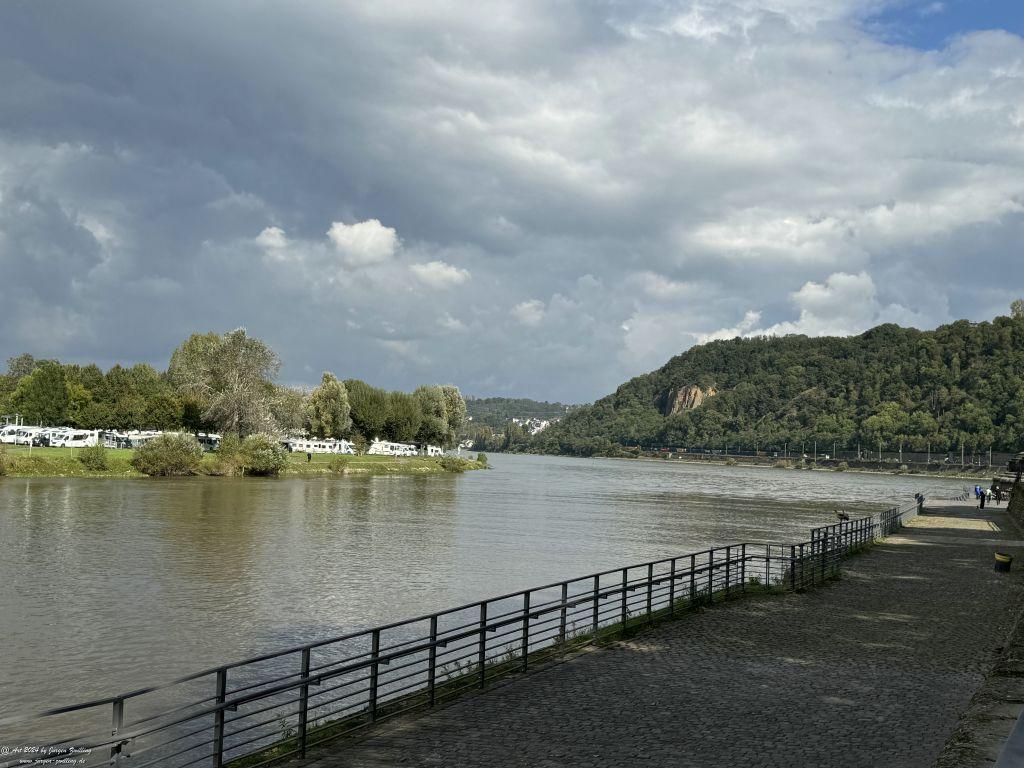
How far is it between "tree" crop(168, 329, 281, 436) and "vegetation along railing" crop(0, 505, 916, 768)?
3207 inches

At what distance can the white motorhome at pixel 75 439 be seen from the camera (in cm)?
9938

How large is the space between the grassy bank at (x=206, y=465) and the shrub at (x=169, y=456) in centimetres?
110

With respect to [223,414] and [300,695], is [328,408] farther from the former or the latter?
[300,695]

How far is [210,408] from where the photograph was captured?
101m

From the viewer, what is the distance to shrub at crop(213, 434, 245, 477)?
91.9 m

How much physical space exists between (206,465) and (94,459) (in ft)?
37.9

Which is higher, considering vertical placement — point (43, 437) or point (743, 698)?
point (43, 437)

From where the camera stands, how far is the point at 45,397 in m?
116

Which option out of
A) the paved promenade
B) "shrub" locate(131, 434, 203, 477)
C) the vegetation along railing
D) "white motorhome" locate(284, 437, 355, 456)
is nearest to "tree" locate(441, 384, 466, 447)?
"white motorhome" locate(284, 437, 355, 456)

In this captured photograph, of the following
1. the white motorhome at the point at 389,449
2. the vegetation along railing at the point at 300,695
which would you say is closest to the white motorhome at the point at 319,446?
the white motorhome at the point at 389,449

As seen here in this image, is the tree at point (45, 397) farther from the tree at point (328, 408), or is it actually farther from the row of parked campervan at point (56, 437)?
the tree at point (328, 408)

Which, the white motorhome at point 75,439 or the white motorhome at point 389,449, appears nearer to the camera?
the white motorhome at point 75,439

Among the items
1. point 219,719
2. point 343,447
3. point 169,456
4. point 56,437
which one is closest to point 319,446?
point 343,447

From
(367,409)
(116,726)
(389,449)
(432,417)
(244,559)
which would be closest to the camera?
(116,726)
